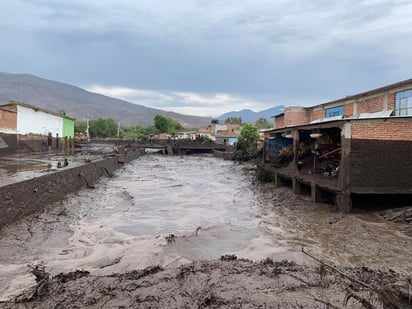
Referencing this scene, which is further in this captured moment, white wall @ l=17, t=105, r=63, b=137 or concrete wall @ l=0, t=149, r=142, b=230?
white wall @ l=17, t=105, r=63, b=137

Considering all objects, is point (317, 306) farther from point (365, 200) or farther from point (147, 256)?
point (365, 200)

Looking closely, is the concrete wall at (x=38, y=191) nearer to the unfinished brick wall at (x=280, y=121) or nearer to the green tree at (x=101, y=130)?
the unfinished brick wall at (x=280, y=121)

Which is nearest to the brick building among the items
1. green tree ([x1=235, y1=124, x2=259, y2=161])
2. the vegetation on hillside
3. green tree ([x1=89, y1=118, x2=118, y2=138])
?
green tree ([x1=235, y1=124, x2=259, y2=161])

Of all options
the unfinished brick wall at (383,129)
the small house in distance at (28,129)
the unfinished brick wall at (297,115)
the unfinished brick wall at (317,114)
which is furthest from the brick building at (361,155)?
the small house in distance at (28,129)

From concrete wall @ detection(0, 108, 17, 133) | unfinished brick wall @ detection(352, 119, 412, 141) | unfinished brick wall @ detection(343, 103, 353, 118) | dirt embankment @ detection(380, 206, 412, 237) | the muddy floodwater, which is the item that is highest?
unfinished brick wall @ detection(343, 103, 353, 118)

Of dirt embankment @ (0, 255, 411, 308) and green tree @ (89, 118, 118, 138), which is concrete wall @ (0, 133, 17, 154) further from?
green tree @ (89, 118, 118, 138)

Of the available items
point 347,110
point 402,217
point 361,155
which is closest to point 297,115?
point 347,110

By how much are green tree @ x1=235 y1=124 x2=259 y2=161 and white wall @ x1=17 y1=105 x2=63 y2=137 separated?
800 inches

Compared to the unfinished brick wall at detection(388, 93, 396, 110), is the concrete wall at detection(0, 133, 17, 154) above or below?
below

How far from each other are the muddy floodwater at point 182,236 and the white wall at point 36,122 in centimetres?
1577

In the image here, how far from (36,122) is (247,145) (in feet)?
76.2

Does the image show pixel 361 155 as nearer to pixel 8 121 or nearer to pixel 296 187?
pixel 296 187

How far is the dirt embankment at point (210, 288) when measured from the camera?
179 inches

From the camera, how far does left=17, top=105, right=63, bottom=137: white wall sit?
28013 millimetres
